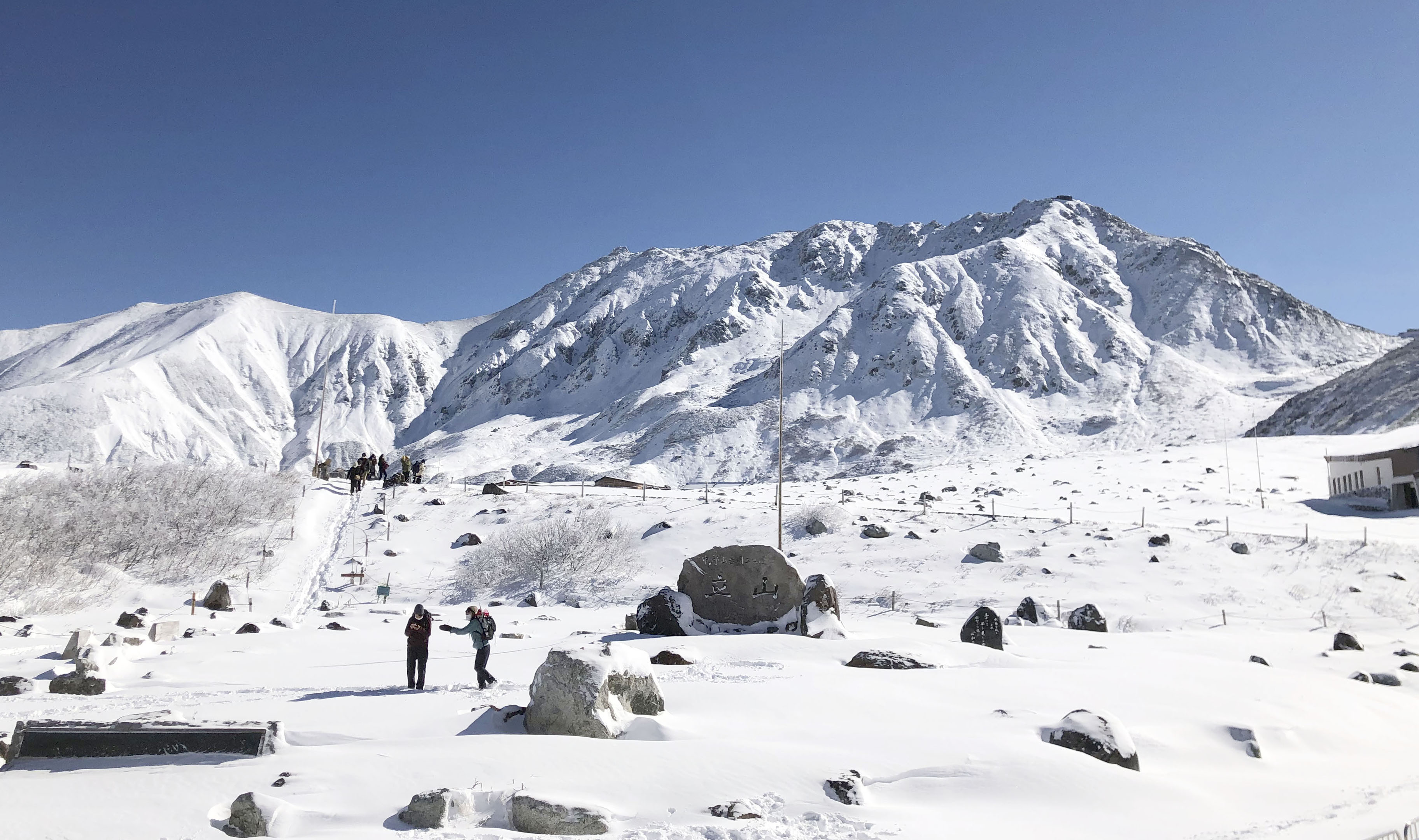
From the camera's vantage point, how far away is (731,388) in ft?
396

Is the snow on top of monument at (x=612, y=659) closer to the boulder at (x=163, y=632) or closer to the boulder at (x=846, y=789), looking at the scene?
the boulder at (x=846, y=789)

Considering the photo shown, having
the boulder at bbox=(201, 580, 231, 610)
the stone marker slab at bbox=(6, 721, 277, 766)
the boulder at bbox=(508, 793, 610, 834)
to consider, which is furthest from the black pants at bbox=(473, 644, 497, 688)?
the boulder at bbox=(201, 580, 231, 610)

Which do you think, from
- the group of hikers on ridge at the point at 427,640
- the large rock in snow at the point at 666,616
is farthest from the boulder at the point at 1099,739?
the large rock in snow at the point at 666,616

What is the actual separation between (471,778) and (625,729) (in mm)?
2400

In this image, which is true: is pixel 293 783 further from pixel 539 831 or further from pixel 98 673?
pixel 98 673

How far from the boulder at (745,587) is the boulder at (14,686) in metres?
12.5

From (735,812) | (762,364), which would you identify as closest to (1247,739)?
(735,812)

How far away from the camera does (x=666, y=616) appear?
19.9 metres

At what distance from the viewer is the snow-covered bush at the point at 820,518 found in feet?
129

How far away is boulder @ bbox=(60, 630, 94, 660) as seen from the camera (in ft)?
51.6

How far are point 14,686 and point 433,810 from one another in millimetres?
10550

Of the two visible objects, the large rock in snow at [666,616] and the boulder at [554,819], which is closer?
the boulder at [554,819]

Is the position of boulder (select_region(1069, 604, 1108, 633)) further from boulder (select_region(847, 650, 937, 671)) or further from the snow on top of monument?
the snow on top of monument

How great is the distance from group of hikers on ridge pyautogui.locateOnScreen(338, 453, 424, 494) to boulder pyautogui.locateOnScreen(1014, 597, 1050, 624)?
3413cm
